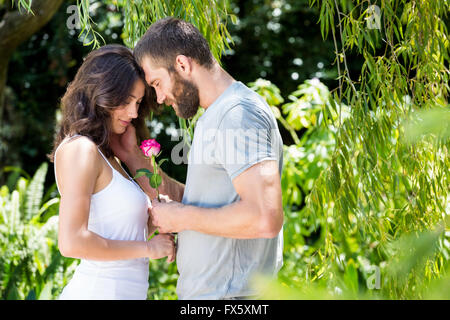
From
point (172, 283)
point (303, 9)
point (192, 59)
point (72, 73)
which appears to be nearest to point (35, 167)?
point (72, 73)

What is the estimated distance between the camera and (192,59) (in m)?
1.65

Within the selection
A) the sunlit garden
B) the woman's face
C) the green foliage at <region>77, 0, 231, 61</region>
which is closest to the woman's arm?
the woman's face

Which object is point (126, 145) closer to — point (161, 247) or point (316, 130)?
point (161, 247)

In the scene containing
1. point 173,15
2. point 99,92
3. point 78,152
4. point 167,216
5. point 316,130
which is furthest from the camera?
point 316,130

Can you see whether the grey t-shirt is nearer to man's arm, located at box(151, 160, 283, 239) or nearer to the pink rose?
man's arm, located at box(151, 160, 283, 239)

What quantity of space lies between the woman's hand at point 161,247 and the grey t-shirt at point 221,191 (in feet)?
0.38

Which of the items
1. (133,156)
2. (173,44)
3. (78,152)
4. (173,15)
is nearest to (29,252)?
(133,156)

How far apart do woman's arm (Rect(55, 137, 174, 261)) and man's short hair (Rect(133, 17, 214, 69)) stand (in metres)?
0.35

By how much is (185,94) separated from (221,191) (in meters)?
0.34

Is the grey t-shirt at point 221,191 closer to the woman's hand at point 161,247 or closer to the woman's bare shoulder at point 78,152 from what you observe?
the woman's hand at point 161,247

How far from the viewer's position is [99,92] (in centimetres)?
179

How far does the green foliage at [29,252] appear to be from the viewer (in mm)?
3676
